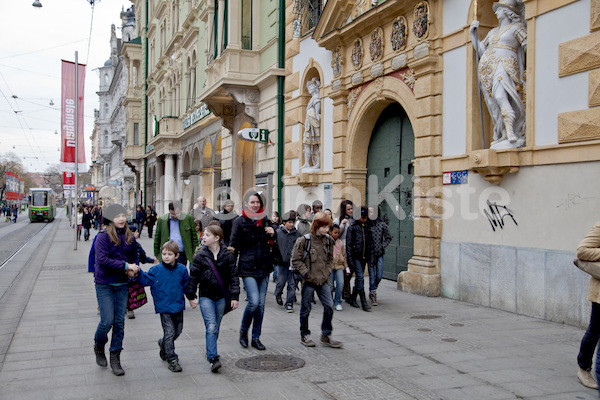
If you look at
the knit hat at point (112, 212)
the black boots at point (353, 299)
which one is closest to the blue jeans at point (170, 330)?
the knit hat at point (112, 212)

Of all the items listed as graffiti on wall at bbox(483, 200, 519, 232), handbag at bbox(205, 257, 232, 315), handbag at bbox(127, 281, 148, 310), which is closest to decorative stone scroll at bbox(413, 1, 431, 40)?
graffiti on wall at bbox(483, 200, 519, 232)

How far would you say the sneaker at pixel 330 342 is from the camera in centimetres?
706

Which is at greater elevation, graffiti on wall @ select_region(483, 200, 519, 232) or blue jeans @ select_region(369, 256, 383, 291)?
graffiti on wall @ select_region(483, 200, 519, 232)

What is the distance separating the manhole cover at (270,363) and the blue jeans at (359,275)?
339 cm

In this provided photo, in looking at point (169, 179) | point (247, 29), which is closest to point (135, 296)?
point (247, 29)

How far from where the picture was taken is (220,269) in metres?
6.26

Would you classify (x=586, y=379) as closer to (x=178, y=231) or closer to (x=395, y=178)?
(x=178, y=231)

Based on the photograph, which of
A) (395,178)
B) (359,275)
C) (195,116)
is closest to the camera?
(359,275)

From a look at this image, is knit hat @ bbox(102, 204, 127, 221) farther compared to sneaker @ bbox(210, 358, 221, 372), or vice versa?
knit hat @ bbox(102, 204, 127, 221)

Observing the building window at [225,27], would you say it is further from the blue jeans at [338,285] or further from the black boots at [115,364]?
the black boots at [115,364]

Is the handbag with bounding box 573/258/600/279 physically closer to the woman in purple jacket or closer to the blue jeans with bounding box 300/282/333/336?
the blue jeans with bounding box 300/282/333/336

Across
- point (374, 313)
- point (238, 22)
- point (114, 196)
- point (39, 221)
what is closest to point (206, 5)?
point (238, 22)

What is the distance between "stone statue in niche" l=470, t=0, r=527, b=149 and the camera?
9.39m

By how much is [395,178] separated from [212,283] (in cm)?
788
